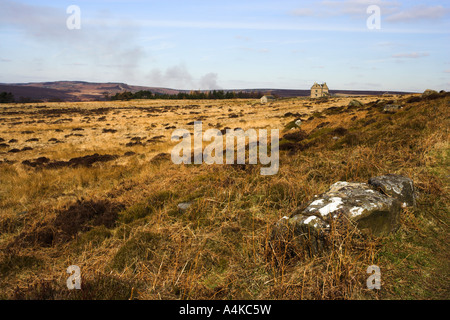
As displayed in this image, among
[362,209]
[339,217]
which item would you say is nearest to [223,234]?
[339,217]

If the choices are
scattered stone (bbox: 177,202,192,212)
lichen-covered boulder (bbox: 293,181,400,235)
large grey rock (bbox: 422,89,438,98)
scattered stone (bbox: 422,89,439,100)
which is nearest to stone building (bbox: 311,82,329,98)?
large grey rock (bbox: 422,89,438,98)

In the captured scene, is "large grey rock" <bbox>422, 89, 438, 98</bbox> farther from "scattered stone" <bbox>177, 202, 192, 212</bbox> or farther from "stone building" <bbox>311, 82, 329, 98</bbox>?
"stone building" <bbox>311, 82, 329, 98</bbox>

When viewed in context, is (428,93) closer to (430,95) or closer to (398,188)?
(430,95)

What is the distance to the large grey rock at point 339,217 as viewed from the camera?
3.58 metres

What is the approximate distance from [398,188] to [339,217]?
69.3 inches

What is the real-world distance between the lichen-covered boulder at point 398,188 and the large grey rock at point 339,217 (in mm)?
239

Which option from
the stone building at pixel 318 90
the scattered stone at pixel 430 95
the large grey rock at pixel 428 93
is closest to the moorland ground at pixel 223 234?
the scattered stone at pixel 430 95

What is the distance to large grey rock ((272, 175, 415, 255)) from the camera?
3.58 meters

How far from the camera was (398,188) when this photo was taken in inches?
178

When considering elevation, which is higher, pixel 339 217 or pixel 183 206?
pixel 339 217

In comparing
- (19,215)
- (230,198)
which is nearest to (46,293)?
(230,198)

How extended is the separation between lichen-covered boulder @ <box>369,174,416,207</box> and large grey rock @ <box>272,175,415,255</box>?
239mm
